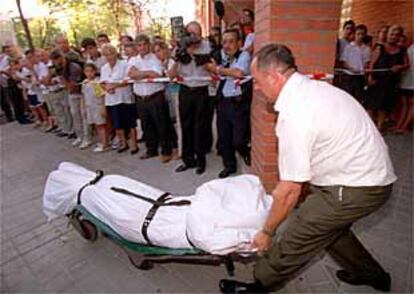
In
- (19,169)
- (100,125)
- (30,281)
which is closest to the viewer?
(30,281)

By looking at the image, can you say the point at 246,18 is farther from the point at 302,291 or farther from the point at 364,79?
the point at 302,291

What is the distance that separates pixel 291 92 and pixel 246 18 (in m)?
3.90

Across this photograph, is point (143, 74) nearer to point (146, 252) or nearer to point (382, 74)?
point (146, 252)

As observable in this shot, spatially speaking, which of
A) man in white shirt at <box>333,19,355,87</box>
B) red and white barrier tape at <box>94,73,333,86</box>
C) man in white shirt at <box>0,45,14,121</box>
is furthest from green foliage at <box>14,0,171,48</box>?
red and white barrier tape at <box>94,73,333,86</box>

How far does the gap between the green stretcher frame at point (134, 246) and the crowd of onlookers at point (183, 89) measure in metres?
1.89

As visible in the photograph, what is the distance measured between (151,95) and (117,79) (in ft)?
2.31

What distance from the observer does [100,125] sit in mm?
5699

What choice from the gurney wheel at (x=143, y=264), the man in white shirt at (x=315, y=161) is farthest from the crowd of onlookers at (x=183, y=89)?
the man in white shirt at (x=315, y=161)

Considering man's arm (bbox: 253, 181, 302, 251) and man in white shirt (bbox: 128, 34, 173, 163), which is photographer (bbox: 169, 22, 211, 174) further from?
man's arm (bbox: 253, 181, 302, 251)

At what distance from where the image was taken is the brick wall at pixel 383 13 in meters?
6.23

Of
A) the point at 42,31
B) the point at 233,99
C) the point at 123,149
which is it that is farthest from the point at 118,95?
the point at 42,31

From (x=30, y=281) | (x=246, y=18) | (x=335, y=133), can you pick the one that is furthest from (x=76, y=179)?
(x=246, y=18)

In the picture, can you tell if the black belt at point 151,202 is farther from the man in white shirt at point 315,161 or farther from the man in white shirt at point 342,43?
the man in white shirt at point 342,43

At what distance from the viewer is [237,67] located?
3836 millimetres
